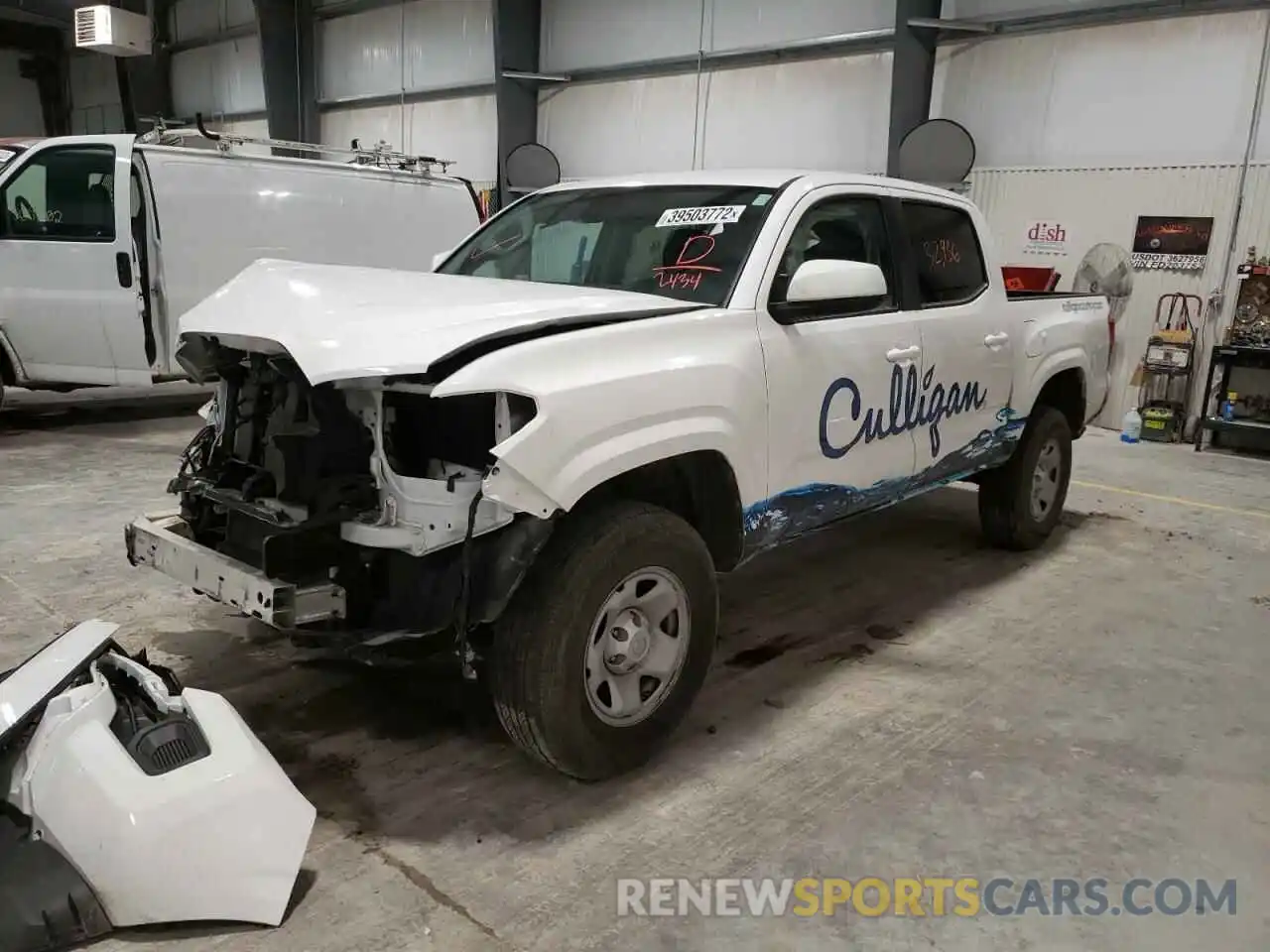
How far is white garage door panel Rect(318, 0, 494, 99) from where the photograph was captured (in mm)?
15289

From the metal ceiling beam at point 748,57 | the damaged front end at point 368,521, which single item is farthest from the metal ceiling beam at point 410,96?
the damaged front end at point 368,521

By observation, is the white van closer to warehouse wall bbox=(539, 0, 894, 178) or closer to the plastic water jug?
warehouse wall bbox=(539, 0, 894, 178)

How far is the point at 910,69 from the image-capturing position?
9.95 metres

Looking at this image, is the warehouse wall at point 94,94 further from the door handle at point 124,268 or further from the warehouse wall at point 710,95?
the door handle at point 124,268

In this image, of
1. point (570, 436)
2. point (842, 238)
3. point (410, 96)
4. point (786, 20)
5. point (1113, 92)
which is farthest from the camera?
point (410, 96)

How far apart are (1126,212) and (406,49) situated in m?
12.3

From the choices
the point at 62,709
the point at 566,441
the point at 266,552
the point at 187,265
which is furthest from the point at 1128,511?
the point at 187,265

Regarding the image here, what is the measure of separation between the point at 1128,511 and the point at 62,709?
6.16 m

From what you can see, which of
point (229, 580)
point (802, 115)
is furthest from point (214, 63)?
point (229, 580)

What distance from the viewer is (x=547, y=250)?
3.76 m

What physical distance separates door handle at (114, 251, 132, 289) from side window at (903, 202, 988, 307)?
18.4ft

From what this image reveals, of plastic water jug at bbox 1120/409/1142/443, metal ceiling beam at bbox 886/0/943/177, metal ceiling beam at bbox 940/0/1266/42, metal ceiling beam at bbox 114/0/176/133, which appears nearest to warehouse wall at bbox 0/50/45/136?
metal ceiling beam at bbox 114/0/176/133

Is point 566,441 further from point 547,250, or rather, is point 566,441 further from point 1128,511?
point 1128,511

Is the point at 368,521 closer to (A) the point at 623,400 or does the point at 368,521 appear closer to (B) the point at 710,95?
(A) the point at 623,400
